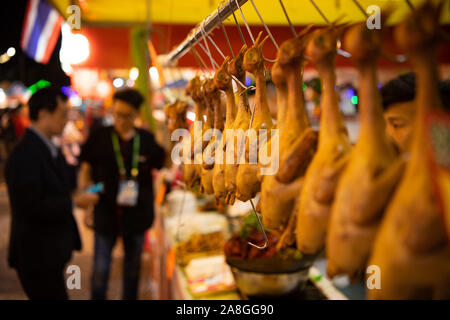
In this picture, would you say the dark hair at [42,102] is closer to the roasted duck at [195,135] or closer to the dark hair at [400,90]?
the roasted duck at [195,135]

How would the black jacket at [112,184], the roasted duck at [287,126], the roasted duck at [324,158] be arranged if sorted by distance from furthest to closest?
the black jacket at [112,184]
the roasted duck at [287,126]
the roasted duck at [324,158]

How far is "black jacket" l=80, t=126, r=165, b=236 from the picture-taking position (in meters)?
3.49

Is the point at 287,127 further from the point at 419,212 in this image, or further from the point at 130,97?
the point at 130,97

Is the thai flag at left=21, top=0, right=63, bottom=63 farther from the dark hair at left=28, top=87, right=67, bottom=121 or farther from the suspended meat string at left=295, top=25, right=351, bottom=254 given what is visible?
the suspended meat string at left=295, top=25, right=351, bottom=254

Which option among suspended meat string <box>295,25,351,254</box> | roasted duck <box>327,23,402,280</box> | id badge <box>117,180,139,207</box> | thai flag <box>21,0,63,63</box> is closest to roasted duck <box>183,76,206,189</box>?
suspended meat string <box>295,25,351,254</box>

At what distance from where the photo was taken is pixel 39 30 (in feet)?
15.5

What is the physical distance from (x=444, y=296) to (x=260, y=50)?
2.68ft

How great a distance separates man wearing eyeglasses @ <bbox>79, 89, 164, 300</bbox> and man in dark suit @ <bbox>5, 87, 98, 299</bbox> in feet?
2.40

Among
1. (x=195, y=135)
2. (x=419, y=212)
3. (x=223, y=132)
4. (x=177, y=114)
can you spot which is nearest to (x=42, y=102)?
(x=177, y=114)

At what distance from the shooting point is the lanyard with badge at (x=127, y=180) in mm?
3377

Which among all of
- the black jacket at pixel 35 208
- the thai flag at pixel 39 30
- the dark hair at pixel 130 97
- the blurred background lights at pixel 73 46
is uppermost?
the thai flag at pixel 39 30

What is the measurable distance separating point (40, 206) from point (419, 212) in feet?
8.33

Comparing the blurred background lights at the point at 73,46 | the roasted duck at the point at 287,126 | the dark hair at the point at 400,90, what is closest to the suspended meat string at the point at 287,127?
the roasted duck at the point at 287,126
